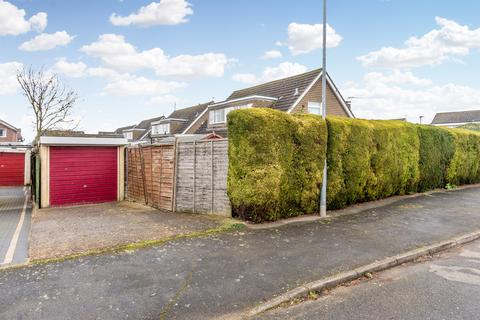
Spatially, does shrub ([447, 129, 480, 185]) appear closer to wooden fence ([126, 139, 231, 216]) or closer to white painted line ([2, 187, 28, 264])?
wooden fence ([126, 139, 231, 216])

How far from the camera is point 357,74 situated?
14453 mm

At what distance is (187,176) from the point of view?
9945mm

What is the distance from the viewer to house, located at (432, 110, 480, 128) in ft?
167

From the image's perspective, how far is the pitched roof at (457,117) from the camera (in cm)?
5116

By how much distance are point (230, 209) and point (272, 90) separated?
60.6ft

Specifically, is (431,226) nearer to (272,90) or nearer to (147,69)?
(147,69)

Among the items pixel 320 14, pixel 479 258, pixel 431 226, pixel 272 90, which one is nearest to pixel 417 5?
pixel 320 14

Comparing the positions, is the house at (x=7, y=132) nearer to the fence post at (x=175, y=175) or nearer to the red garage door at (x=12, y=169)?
the red garage door at (x=12, y=169)

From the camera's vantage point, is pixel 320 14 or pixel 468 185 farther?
pixel 468 185

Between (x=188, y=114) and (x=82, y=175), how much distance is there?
27337 millimetres

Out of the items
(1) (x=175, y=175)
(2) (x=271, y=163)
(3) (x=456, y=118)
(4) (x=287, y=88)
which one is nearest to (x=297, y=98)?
(4) (x=287, y=88)

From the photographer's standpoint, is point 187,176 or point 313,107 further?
point 313,107

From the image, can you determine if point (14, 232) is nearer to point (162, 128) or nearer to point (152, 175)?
point (152, 175)

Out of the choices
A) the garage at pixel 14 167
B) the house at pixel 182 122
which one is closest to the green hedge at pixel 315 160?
the garage at pixel 14 167
